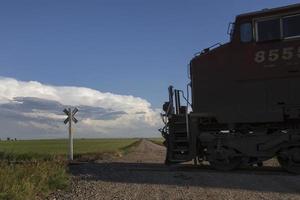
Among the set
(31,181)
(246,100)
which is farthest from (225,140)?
(31,181)

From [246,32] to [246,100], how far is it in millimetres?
2148

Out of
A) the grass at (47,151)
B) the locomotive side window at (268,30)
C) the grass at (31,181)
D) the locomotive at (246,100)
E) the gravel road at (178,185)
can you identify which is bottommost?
the gravel road at (178,185)

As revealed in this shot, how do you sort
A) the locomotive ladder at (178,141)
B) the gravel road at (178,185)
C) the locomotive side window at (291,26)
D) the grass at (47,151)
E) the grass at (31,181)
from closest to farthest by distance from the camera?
the grass at (31,181) → the gravel road at (178,185) → the locomotive side window at (291,26) → the locomotive ladder at (178,141) → the grass at (47,151)

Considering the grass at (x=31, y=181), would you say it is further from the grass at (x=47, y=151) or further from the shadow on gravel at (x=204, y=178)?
the grass at (x=47, y=151)

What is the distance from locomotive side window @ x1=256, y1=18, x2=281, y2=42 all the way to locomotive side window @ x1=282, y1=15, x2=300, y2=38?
18cm

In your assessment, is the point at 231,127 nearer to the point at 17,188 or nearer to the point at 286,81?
the point at 286,81

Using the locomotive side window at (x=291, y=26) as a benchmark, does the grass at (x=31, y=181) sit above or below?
below

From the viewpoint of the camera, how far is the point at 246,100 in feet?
53.5

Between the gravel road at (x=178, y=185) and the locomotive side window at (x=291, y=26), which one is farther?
the locomotive side window at (x=291, y=26)

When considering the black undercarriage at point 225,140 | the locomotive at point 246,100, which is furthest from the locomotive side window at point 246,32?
the black undercarriage at point 225,140

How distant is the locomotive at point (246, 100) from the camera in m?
15.5

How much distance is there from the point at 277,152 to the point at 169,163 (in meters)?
3.66

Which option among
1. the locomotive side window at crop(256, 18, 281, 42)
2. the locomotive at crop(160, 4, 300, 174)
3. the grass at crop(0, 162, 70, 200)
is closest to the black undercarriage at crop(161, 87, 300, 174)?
the locomotive at crop(160, 4, 300, 174)

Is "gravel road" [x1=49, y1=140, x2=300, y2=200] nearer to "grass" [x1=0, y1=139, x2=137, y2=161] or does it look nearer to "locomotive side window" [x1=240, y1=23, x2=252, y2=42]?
"locomotive side window" [x1=240, y1=23, x2=252, y2=42]
